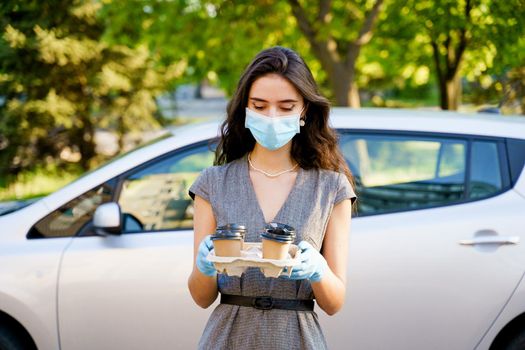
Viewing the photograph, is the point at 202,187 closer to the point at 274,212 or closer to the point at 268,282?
the point at 274,212

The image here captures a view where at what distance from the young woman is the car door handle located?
1502mm

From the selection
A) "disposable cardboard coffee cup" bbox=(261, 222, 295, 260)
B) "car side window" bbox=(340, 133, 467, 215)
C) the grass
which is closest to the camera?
"disposable cardboard coffee cup" bbox=(261, 222, 295, 260)

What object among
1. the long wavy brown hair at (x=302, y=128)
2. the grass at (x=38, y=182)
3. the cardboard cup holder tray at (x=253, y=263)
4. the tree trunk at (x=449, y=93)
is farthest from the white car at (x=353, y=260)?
the grass at (x=38, y=182)

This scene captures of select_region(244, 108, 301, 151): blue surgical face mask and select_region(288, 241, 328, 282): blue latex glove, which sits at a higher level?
select_region(244, 108, 301, 151): blue surgical face mask

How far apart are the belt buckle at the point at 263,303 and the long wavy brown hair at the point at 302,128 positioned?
42 cm

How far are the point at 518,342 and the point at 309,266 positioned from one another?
82.9 inches

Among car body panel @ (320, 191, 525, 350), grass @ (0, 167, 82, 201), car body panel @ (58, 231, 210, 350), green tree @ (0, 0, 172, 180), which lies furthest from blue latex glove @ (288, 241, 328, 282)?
grass @ (0, 167, 82, 201)

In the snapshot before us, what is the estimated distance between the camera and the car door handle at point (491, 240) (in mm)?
3496

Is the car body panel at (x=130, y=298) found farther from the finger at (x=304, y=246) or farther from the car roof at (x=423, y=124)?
the finger at (x=304, y=246)

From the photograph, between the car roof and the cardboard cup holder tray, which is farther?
the car roof

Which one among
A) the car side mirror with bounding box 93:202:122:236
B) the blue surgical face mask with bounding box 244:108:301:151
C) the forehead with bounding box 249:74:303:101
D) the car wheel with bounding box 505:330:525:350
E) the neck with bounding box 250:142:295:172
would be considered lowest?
the car wheel with bounding box 505:330:525:350

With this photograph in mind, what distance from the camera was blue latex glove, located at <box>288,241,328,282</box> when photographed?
192 cm

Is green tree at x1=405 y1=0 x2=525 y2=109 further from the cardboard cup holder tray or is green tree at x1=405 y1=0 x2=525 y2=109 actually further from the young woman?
the cardboard cup holder tray

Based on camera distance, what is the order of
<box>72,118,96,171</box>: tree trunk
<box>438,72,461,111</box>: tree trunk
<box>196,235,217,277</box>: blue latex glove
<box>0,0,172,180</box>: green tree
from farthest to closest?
<box>72,118,96,171</box>: tree trunk → <box>0,0,172,180</box>: green tree → <box>438,72,461,111</box>: tree trunk → <box>196,235,217,277</box>: blue latex glove
